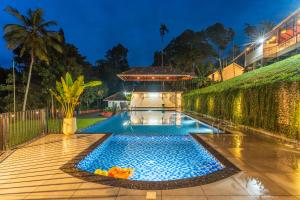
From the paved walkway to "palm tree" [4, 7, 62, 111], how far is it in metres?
17.8

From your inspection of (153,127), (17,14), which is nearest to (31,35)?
(17,14)

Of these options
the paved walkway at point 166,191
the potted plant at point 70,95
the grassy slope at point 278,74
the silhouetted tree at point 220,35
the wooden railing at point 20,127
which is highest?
the silhouetted tree at point 220,35

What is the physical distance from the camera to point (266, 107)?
10258 millimetres

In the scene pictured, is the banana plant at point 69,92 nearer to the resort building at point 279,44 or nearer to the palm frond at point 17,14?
the resort building at point 279,44

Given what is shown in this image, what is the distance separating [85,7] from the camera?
78938mm

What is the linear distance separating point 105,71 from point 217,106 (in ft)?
129

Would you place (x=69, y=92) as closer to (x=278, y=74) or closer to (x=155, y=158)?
(x=155, y=158)

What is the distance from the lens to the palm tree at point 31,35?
22.2m

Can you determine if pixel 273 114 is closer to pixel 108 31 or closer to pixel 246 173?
pixel 246 173

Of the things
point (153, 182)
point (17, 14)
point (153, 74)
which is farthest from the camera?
point (153, 74)

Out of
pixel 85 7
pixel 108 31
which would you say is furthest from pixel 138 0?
pixel 108 31

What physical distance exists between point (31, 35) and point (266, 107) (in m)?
21.1

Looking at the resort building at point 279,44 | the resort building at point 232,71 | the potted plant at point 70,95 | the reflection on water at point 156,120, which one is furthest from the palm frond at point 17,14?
the resort building at point 232,71

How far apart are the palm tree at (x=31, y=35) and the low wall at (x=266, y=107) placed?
16.5m
